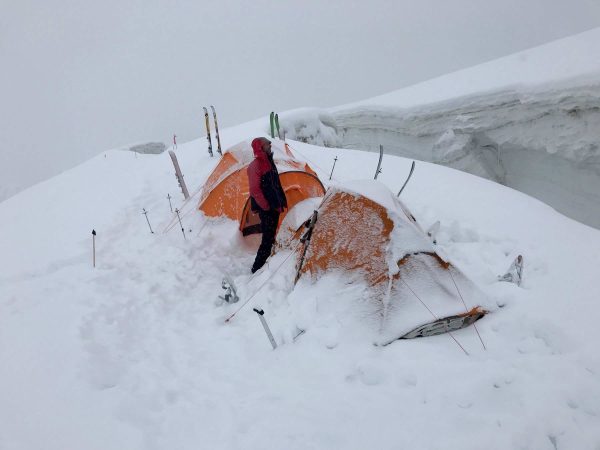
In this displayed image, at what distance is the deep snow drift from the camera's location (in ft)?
27.5

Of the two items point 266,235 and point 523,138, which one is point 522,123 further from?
point 266,235

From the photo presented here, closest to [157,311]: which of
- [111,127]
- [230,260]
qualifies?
[230,260]

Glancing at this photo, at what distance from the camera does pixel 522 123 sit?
9758 mm

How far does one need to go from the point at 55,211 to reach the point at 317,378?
803cm

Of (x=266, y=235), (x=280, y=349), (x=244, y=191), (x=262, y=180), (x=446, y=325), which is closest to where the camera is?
(x=446, y=325)

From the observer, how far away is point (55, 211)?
8.08 metres

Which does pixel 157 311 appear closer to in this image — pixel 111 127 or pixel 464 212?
pixel 464 212

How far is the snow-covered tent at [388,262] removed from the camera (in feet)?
10.7

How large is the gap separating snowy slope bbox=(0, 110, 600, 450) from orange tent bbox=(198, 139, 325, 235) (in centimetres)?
29

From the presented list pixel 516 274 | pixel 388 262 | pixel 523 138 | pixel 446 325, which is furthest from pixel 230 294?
pixel 523 138

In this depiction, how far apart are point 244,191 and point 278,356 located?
302 centimetres

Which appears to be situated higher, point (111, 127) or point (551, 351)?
point (111, 127)

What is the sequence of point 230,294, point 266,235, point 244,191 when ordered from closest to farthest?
point 230,294, point 266,235, point 244,191

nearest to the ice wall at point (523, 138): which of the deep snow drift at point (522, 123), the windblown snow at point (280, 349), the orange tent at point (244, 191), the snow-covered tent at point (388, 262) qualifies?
the deep snow drift at point (522, 123)
